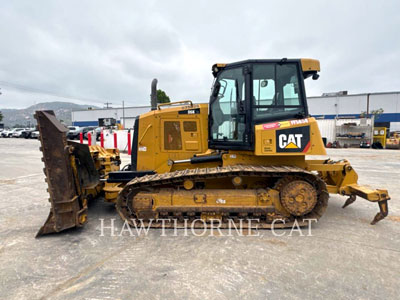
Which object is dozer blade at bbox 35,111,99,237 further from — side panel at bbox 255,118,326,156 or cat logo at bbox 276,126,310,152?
cat logo at bbox 276,126,310,152

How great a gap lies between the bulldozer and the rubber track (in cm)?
2

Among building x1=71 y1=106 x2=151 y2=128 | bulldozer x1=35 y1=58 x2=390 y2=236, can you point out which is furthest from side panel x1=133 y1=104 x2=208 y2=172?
building x1=71 y1=106 x2=151 y2=128

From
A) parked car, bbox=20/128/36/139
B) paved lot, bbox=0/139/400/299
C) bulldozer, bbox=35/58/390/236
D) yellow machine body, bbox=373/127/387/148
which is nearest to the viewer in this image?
paved lot, bbox=0/139/400/299

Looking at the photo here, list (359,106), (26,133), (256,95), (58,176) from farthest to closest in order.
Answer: (359,106) < (26,133) < (256,95) < (58,176)

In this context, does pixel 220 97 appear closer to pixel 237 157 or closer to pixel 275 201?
pixel 237 157

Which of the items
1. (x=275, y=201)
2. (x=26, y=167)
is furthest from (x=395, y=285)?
(x=26, y=167)

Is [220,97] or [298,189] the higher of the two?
[220,97]

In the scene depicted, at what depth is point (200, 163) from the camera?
4.50 metres

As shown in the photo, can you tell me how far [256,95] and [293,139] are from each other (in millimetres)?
971

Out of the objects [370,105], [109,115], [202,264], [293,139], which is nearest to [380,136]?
[370,105]

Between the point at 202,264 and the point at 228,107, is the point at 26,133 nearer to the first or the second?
the point at 228,107

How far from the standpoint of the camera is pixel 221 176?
3814mm

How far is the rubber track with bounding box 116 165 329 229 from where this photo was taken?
3.73 metres

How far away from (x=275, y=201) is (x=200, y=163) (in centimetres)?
151
